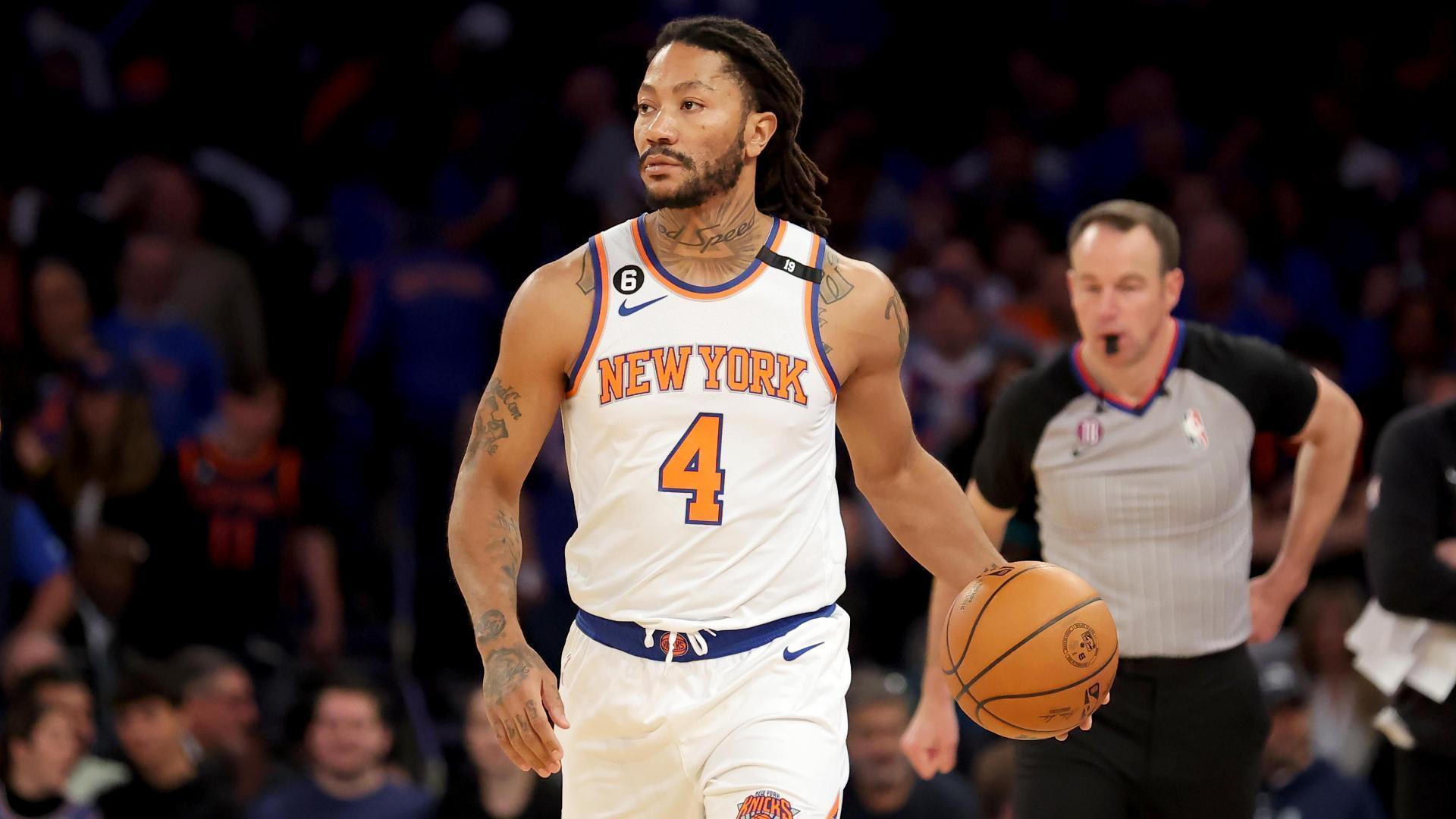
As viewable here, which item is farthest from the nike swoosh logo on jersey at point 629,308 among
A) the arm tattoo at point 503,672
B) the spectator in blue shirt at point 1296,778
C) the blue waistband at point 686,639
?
the spectator in blue shirt at point 1296,778

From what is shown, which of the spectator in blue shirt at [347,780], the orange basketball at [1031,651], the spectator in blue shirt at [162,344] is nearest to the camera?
the orange basketball at [1031,651]

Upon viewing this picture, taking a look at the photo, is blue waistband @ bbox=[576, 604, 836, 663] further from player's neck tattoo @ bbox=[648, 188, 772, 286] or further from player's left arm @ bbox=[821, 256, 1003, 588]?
player's neck tattoo @ bbox=[648, 188, 772, 286]

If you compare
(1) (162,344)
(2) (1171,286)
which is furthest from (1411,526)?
(1) (162,344)

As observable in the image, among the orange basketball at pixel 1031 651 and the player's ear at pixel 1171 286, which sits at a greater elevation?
the player's ear at pixel 1171 286

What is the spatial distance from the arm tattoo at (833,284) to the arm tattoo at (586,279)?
1.72 ft

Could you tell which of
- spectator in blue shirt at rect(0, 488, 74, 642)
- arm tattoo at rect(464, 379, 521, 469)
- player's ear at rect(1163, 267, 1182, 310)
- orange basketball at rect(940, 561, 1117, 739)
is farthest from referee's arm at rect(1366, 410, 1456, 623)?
spectator in blue shirt at rect(0, 488, 74, 642)

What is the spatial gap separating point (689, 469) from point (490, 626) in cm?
56

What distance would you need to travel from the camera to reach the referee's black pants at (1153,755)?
539 centimetres

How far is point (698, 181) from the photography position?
4414 mm

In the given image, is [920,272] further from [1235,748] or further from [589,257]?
[589,257]

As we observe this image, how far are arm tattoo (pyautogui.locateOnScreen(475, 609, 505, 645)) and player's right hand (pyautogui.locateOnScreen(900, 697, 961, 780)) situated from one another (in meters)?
1.87

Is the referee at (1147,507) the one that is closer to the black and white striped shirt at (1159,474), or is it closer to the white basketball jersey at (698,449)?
the black and white striped shirt at (1159,474)

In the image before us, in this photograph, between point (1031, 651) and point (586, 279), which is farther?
Result: point (1031, 651)

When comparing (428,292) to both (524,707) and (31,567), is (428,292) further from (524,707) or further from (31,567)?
(524,707)
